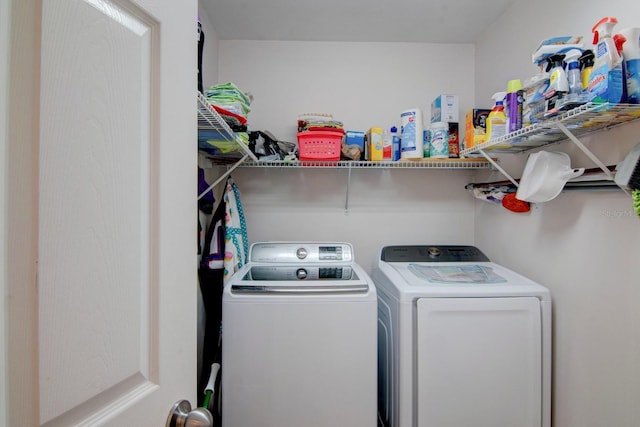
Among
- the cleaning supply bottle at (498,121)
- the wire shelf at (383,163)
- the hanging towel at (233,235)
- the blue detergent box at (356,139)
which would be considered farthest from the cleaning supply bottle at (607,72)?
the hanging towel at (233,235)

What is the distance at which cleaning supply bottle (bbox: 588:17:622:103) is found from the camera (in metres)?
0.86

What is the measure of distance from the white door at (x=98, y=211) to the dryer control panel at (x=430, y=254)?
1.49m

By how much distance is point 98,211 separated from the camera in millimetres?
432

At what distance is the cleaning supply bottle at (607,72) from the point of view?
86 centimetres

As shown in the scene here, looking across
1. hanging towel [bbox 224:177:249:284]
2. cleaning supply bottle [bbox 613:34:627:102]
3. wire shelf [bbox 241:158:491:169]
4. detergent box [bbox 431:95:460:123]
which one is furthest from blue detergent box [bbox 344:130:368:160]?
cleaning supply bottle [bbox 613:34:627:102]

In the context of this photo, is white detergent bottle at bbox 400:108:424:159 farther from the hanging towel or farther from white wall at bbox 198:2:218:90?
white wall at bbox 198:2:218:90

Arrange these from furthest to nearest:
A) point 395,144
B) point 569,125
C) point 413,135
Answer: point 395,144 < point 413,135 < point 569,125

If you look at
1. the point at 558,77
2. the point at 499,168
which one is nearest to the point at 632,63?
the point at 558,77

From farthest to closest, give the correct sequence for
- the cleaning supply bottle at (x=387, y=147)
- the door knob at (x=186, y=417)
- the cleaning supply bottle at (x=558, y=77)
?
the cleaning supply bottle at (x=387, y=147) < the cleaning supply bottle at (x=558, y=77) < the door knob at (x=186, y=417)

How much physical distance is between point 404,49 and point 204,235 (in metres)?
2.03

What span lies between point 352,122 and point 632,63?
1433 mm

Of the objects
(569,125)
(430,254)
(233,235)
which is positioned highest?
(569,125)

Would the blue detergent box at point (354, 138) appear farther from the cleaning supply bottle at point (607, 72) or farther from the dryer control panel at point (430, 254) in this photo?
the cleaning supply bottle at point (607, 72)

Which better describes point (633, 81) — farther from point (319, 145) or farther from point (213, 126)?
point (213, 126)
